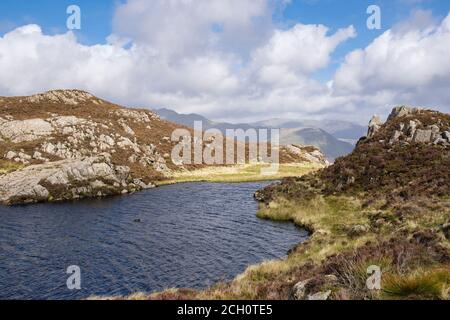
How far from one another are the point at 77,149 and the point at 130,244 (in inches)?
2524

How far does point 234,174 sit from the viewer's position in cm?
10950

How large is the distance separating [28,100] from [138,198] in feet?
245

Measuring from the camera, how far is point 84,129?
349 ft

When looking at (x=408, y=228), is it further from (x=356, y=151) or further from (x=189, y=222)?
(x=356, y=151)

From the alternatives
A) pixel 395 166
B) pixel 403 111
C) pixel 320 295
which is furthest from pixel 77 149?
pixel 320 295

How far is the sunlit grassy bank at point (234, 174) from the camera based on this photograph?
10012 cm

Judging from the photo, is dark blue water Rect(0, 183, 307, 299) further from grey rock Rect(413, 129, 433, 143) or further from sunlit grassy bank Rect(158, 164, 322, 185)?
sunlit grassy bank Rect(158, 164, 322, 185)

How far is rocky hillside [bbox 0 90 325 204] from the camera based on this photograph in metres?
74.1

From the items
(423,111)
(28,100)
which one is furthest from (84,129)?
(423,111)

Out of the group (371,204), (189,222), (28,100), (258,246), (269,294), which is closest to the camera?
Result: (269,294)

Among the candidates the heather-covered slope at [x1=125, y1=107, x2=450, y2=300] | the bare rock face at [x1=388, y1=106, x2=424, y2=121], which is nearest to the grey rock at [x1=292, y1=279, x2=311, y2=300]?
the heather-covered slope at [x1=125, y1=107, x2=450, y2=300]

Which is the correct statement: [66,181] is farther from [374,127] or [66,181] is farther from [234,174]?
[374,127]

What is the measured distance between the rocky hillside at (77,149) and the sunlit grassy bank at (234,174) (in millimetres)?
3519

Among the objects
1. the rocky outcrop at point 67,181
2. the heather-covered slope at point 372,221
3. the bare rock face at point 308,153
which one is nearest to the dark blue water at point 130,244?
the heather-covered slope at point 372,221
